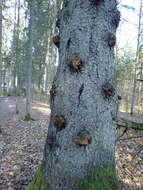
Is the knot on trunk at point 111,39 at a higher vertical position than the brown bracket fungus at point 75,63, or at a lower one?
higher

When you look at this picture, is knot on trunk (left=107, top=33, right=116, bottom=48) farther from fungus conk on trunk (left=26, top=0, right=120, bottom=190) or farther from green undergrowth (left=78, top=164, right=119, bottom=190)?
green undergrowth (left=78, top=164, right=119, bottom=190)

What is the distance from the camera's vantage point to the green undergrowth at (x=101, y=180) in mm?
2891

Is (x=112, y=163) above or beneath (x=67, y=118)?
beneath

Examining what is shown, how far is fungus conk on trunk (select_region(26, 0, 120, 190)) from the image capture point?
9.44ft

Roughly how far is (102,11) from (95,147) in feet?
5.65

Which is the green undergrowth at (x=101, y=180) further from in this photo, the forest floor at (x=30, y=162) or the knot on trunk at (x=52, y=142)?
the forest floor at (x=30, y=162)

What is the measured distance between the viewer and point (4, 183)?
4941mm

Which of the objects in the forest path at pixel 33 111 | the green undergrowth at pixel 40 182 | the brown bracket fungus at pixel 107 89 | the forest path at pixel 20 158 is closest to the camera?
the brown bracket fungus at pixel 107 89

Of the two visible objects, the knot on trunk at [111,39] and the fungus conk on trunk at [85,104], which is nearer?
the fungus conk on trunk at [85,104]

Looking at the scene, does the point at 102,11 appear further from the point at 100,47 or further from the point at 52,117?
the point at 52,117

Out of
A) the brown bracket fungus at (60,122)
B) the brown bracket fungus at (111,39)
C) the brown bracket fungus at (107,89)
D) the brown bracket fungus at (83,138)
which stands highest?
the brown bracket fungus at (111,39)

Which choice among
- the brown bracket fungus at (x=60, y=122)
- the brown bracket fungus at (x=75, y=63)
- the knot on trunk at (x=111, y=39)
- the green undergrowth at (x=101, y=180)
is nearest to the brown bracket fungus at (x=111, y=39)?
the knot on trunk at (x=111, y=39)

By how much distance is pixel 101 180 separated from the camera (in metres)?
2.96

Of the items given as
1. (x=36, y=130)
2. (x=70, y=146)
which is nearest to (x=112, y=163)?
(x=70, y=146)
